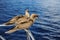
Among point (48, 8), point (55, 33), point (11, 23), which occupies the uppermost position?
point (11, 23)

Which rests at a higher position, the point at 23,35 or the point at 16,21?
the point at 16,21

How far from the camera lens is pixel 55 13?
8.22 meters

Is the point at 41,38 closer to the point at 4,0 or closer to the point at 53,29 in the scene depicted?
the point at 53,29

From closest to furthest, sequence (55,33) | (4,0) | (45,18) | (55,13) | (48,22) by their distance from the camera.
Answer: (55,33)
(48,22)
(45,18)
(55,13)
(4,0)

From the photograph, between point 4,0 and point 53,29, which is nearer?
point 53,29

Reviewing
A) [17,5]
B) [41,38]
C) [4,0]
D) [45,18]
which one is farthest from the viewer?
[4,0]

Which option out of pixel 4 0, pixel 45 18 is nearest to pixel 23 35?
pixel 45 18

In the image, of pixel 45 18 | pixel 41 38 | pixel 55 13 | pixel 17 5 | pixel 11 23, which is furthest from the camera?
pixel 17 5

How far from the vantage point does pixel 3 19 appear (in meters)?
7.20

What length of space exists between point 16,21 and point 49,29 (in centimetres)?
490

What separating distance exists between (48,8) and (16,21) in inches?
309

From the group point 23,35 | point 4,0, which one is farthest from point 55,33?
point 4,0

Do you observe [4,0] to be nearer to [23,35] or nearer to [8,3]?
[8,3]

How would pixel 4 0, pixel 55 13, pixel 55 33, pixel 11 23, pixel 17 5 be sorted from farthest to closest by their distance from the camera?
pixel 4 0 → pixel 17 5 → pixel 55 13 → pixel 55 33 → pixel 11 23
